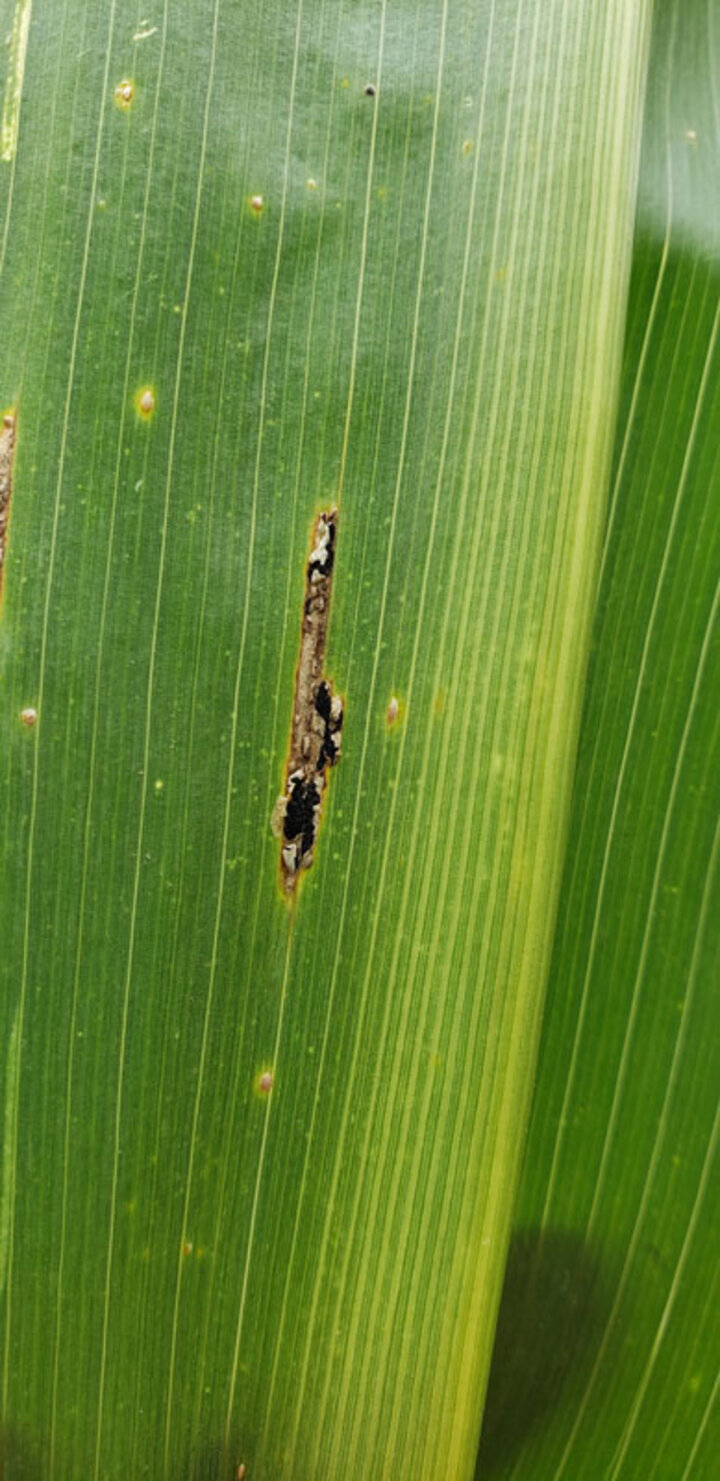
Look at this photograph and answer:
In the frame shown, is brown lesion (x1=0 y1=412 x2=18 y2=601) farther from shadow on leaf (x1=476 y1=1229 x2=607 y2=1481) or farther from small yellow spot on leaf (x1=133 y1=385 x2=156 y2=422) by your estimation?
shadow on leaf (x1=476 y1=1229 x2=607 y2=1481)

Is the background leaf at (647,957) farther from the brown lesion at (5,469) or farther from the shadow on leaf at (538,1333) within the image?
the brown lesion at (5,469)

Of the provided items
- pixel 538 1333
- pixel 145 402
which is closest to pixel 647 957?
pixel 538 1333

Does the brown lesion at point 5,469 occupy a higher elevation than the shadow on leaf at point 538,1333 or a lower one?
higher

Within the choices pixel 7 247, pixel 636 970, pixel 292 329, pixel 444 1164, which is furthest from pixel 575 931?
pixel 7 247

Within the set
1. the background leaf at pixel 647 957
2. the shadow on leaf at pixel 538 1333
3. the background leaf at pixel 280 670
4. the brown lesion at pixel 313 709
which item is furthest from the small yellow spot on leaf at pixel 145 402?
the shadow on leaf at pixel 538 1333

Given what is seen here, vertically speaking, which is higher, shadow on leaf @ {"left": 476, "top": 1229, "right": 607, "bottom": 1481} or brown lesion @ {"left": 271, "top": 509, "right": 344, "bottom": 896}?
brown lesion @ {"left": 271, "top": 509, "right": 344, "bottom": 896}

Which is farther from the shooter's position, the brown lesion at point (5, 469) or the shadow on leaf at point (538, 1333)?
the shadow on leaf at point (538, 1333)

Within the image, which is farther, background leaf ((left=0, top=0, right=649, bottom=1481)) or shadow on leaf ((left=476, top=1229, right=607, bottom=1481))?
shadow on leaf ((left=476, top=1229, right=607, bottom=1481))

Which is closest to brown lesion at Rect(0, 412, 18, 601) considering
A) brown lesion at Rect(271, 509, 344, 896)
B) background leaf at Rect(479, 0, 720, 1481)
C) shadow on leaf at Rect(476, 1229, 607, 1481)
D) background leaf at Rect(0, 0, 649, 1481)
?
background leaf at Rect(0, 0, 649, 1481)
